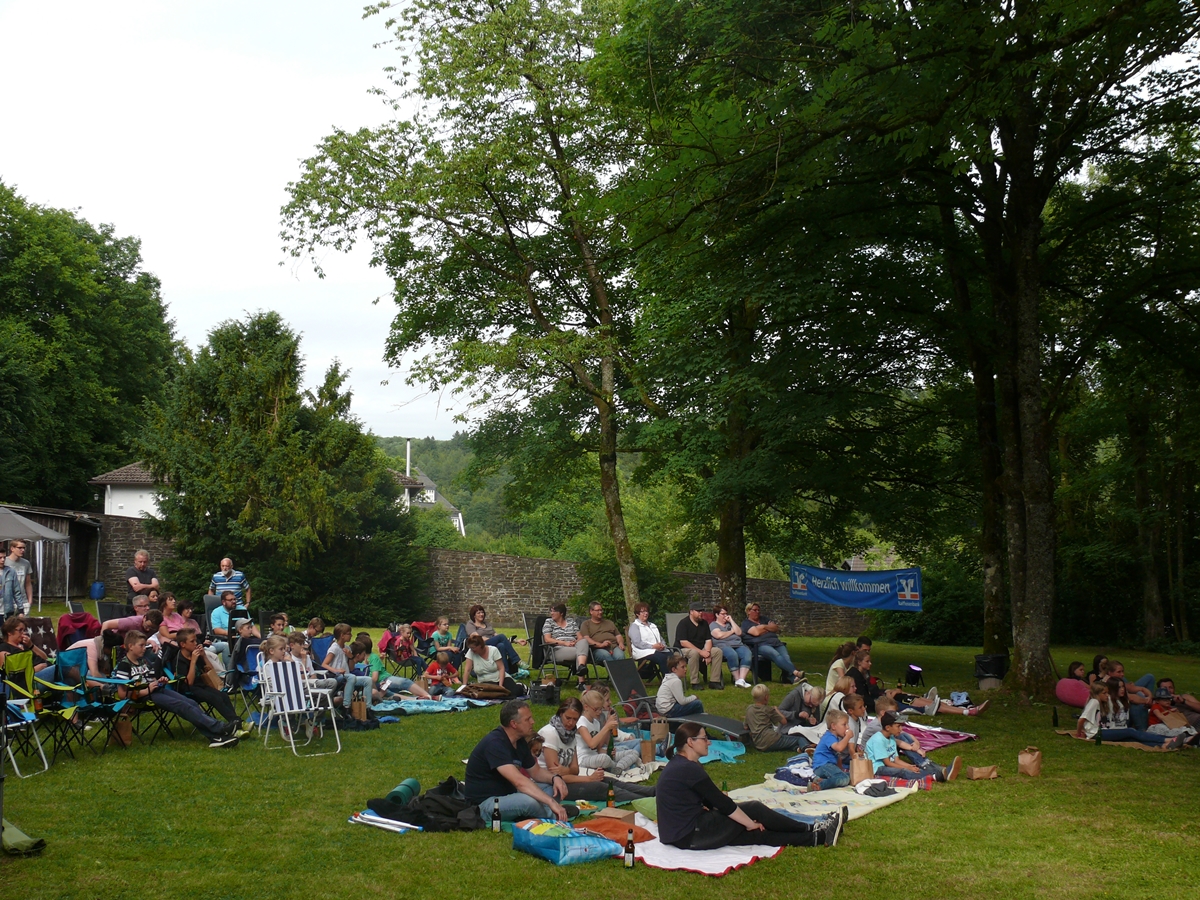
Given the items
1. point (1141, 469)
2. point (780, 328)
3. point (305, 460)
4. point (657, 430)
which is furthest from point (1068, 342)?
point (305, 460)

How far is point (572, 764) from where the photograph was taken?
27.3 ft

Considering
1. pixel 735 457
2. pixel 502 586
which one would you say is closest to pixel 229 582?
pixel 735 457

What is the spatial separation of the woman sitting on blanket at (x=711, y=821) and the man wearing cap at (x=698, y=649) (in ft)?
22.9

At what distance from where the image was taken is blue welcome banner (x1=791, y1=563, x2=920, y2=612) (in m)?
17.4

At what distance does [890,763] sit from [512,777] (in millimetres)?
3607

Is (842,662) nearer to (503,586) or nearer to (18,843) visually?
(18,843)

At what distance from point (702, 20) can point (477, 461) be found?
40.7 feet

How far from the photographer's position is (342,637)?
37.6 ft

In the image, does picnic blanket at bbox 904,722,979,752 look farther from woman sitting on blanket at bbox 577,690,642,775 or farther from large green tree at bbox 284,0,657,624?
large green tree at bbox 284,0,657,624

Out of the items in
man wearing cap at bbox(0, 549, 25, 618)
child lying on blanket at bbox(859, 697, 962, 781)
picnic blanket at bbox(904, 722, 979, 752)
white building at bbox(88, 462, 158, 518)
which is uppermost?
white building at bbox(88, 462, 158, 518)

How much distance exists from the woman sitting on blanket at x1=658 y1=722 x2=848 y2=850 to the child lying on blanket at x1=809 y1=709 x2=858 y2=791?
5.81 feet

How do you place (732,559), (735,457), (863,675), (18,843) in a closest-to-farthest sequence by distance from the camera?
(18,843), (863,675), (735,457), (732,559)

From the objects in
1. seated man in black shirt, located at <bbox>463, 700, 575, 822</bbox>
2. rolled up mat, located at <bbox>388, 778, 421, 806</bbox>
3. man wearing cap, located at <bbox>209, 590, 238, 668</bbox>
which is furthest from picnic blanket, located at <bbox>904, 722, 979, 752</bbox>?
man wearing cap, located at <bbox>209, 590, 238, 668</bbox>

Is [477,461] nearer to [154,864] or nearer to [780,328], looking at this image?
[780,328]
